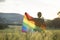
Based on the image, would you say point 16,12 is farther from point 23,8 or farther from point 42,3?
point 42,3

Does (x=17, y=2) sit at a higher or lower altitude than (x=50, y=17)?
higher

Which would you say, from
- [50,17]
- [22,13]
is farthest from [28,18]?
[50,17]

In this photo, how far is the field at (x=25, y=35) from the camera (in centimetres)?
275

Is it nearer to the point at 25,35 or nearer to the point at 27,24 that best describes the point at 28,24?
the point at 27,24

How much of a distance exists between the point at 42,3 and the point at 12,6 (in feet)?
1.40

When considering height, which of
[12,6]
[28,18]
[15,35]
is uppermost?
[12,6]

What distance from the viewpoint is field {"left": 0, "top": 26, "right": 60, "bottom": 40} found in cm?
275

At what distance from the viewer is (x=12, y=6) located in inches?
112

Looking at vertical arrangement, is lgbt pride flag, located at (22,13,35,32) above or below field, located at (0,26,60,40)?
above

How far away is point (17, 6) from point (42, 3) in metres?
0.36

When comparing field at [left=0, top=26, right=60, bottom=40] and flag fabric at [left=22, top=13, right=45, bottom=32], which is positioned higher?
flag fabric at [left=22, top=13, right=45, bottom=32]

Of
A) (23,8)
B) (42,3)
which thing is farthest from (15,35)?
(42,3)

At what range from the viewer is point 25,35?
280 centimetres

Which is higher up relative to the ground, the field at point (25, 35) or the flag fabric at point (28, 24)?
the flag fabric at point (28, 24)
